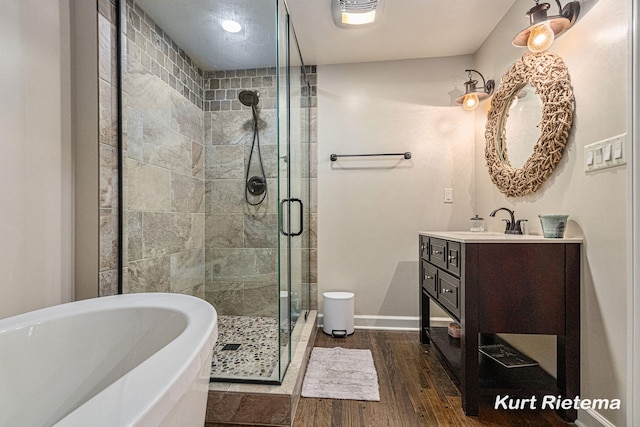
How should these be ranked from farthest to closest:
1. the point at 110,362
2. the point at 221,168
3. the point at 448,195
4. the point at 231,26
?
the point at 448,195, the point at 221,168, the point at 231,26, the point at 110,362

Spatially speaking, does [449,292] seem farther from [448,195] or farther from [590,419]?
[448,195]

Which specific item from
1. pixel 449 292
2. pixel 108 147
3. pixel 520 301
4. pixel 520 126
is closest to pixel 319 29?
pixel 520 126

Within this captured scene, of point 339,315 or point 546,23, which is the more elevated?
point 546,23

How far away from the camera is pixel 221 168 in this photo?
7.11 feet

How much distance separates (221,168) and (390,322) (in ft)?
6.15

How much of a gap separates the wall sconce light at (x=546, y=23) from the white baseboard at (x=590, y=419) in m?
1.66

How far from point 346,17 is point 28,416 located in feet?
7.99

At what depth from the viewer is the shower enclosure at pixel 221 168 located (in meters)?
1.69

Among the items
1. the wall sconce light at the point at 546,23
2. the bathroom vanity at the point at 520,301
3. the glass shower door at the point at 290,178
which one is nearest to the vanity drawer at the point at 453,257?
the bathroom vanity at the point at 520,301

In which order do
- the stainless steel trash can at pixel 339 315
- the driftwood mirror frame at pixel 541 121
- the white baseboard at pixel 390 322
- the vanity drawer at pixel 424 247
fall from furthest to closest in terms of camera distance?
the white baseboard at pixel 390 322, the stainless steel trash can at pixel 339 315, the vanity drawer at pixel 424 247, the driftwood mirror frame at pixel 541 121

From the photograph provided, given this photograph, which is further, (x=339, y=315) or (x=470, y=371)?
(x=339, y=315)

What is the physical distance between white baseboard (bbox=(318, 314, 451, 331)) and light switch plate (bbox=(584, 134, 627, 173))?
1675 millimetres

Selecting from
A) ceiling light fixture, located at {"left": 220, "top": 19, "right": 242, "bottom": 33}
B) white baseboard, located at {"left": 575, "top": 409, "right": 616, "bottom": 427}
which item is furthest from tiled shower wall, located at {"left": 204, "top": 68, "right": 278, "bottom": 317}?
white baseboard, located at {"left": 575, "top": 409, "right": 616, "bottom": 427}

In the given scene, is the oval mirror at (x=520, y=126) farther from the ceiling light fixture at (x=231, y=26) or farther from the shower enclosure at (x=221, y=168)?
the ceiling light fixture at (x=231, y=26)
